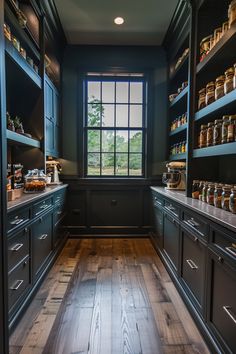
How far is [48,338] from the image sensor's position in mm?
1764

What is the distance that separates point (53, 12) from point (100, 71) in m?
1.16

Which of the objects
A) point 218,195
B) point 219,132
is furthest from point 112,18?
point 218,195

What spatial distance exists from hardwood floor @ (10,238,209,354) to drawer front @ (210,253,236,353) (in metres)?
0.27

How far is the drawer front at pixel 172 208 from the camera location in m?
2.53

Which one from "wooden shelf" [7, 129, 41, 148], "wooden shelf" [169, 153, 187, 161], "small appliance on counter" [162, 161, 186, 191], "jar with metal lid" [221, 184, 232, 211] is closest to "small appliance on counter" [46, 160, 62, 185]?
"wooden shelf" [7, 129, 41, 148]

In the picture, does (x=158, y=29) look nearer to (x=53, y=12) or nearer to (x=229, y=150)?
(x=53, y=12)

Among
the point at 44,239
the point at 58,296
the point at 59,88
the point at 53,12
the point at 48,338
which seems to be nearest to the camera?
the point at 48,338

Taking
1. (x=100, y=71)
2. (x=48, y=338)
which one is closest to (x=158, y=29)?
(x=100, y=71)

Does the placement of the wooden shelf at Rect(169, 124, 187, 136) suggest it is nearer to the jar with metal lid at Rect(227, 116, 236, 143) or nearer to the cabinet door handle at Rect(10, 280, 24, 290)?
the jar with metal lid at Rect(227, 116, 236, 143)

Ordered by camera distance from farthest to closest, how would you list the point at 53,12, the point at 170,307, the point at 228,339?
the point at 53,12 → the point at 170,307 → the point at 228,339

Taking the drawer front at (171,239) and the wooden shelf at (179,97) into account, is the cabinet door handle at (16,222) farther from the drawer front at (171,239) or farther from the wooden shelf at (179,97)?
the wooden shelf at (179,97)

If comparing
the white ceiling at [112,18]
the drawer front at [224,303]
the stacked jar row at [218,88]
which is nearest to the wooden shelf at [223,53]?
the stacked jar row at [218,88]

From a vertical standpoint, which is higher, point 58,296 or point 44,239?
point 44,239

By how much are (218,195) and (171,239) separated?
3.00ft
